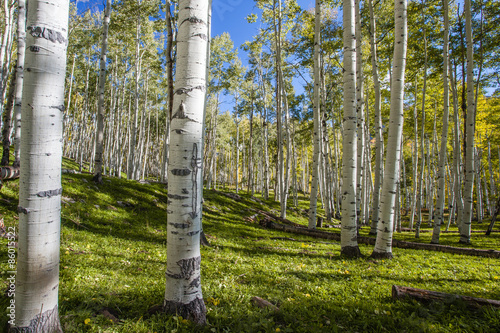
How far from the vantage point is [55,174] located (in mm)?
1810

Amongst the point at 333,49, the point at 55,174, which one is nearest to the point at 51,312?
the point at 55,174

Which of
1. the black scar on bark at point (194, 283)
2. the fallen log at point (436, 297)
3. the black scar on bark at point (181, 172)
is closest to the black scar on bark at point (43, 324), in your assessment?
the black scar on bark at point (194, 283)

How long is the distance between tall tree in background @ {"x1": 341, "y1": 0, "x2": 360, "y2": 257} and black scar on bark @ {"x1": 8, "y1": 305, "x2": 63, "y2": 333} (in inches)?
205

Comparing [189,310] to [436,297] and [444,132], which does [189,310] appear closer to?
[436,297]

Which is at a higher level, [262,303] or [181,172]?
[181,172]

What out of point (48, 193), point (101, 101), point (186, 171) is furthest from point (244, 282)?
point (101, 101)

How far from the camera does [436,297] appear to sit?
311 cm

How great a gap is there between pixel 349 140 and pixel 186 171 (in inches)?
176

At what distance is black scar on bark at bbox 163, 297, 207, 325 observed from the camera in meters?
2.32

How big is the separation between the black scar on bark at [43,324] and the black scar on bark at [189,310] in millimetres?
858

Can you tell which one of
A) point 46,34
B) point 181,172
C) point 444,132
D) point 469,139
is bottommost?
point 181,172

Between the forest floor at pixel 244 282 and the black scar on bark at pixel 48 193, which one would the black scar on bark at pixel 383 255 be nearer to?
the forest floor at pixel 244 282

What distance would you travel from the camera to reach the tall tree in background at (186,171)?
88.4 inches

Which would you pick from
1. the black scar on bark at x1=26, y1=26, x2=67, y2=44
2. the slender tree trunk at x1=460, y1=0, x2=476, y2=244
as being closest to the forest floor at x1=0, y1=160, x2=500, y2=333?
the black scar on bark at x1=26, y1=26, x2=67, y2=44
